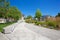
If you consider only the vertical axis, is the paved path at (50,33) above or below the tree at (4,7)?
below

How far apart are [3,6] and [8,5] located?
→ 1.90 metres

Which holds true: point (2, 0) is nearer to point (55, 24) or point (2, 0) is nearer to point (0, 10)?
point (0, 10)

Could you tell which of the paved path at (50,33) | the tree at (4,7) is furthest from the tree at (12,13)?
the paved path at (50,33)

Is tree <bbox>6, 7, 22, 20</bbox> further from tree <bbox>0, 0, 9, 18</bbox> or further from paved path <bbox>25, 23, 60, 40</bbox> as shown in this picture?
paved path <bbox>25, 23, 60, 40</bbox>

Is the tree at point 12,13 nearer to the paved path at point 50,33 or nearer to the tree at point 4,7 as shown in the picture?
the tree at point 4,7

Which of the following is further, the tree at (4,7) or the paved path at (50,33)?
the tree at (4,7)

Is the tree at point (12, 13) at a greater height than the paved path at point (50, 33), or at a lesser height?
greater

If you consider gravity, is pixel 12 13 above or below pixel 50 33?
above

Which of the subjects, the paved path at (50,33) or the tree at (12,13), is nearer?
the paved path at (50,33)

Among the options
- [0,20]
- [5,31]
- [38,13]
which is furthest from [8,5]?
[38,13]

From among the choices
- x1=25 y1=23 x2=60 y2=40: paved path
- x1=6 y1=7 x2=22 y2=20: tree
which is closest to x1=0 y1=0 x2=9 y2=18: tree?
x1=6 y1=7 x2=22 y2=20: tree

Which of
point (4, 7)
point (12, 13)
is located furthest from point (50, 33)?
point (12, 13)

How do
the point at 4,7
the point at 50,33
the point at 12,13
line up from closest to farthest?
the point at 50,33, the point at 4,7, the point at 12,13

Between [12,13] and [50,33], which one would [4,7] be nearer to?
[12,13]
